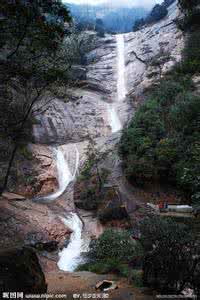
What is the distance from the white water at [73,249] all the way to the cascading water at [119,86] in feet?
41.2

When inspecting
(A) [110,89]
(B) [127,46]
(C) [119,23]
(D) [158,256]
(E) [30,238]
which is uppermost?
(C) [119,23]

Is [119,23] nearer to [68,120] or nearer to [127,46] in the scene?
[127,46]

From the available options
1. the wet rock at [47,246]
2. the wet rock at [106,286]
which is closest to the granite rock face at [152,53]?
the wet rock at [47,246]

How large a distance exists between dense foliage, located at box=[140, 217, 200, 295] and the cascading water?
65.6 ft

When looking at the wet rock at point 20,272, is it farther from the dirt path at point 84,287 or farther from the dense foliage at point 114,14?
the dense foliage at point 114,14

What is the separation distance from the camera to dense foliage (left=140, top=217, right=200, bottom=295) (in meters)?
6.82

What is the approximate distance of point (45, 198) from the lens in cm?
1861

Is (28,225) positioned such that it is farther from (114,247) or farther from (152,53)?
(152,53)

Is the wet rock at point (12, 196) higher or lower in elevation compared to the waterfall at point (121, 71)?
lower


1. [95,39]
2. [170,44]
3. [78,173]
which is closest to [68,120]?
[78,173]

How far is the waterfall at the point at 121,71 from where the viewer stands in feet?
112

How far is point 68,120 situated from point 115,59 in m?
16.6

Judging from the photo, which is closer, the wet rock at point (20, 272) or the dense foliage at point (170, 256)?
the wet rock at point (20, 272)

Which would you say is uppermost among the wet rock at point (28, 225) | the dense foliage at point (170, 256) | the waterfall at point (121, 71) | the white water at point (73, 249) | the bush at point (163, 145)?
the waterfall at point (121, 71)
